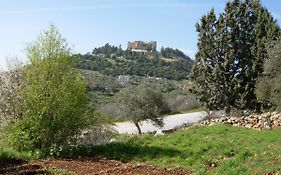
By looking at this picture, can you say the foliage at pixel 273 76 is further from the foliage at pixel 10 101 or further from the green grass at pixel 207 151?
the foliage at pixel 10 101

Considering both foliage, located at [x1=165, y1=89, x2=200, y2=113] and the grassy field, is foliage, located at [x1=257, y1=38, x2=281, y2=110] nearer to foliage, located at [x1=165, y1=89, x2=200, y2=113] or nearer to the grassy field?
the grassy field

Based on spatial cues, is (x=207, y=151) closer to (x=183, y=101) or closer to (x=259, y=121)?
(x=259, y=121)

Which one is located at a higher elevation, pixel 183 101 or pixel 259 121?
pixel 183 101

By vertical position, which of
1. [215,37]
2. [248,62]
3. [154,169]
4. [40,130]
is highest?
[215,37]

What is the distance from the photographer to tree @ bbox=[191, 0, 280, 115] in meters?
43.2

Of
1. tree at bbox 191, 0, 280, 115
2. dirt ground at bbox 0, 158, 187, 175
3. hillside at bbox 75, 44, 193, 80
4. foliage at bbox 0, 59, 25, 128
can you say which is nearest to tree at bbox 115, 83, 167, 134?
tree at bbox 191, 0, 280, 115

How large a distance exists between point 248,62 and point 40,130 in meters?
27.1

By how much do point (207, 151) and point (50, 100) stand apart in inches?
361

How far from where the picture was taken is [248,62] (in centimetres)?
4422

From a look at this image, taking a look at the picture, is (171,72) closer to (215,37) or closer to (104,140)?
(215,37)

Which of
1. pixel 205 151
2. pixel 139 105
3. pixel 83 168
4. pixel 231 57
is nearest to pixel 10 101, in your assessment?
pixel 83 168

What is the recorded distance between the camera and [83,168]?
18.0 meters

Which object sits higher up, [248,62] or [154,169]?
[248,62]

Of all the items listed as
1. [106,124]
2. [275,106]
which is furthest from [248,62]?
[106,124]
